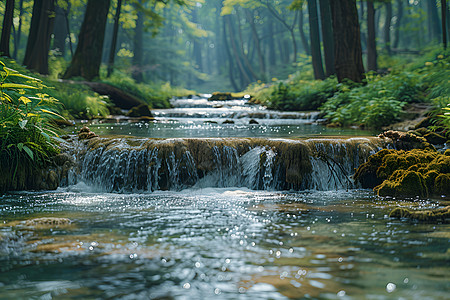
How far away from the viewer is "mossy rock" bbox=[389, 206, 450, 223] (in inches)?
194

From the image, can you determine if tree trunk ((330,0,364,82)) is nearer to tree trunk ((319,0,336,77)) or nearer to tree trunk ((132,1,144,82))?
tree trunk ((319,0,336,77))

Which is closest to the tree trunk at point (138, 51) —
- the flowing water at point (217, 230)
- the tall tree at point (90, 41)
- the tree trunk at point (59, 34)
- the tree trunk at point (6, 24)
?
the tree trunk at point (59, 34)

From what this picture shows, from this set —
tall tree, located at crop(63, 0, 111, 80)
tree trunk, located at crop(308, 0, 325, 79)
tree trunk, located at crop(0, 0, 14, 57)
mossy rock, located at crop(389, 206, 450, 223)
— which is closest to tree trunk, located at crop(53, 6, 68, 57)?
tall tree, located at crop(63, 0, 111, 80)

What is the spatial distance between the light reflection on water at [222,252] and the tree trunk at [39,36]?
14.1 meters

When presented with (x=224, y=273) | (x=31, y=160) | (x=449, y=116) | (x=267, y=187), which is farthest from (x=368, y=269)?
(x=449, y=116)

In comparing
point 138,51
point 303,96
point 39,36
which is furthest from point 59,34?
point 303,96

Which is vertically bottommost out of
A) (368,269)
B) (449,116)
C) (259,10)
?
(368,269)

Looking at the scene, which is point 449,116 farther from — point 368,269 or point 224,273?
point 224,273

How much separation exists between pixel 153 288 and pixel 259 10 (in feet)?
172

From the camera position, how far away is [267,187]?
300 inches

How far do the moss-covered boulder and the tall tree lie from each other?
15587mm

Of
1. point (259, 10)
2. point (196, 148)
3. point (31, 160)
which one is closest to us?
point (31, 160)

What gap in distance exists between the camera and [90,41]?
20.0 m

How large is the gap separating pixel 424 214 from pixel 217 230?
7.53ft
